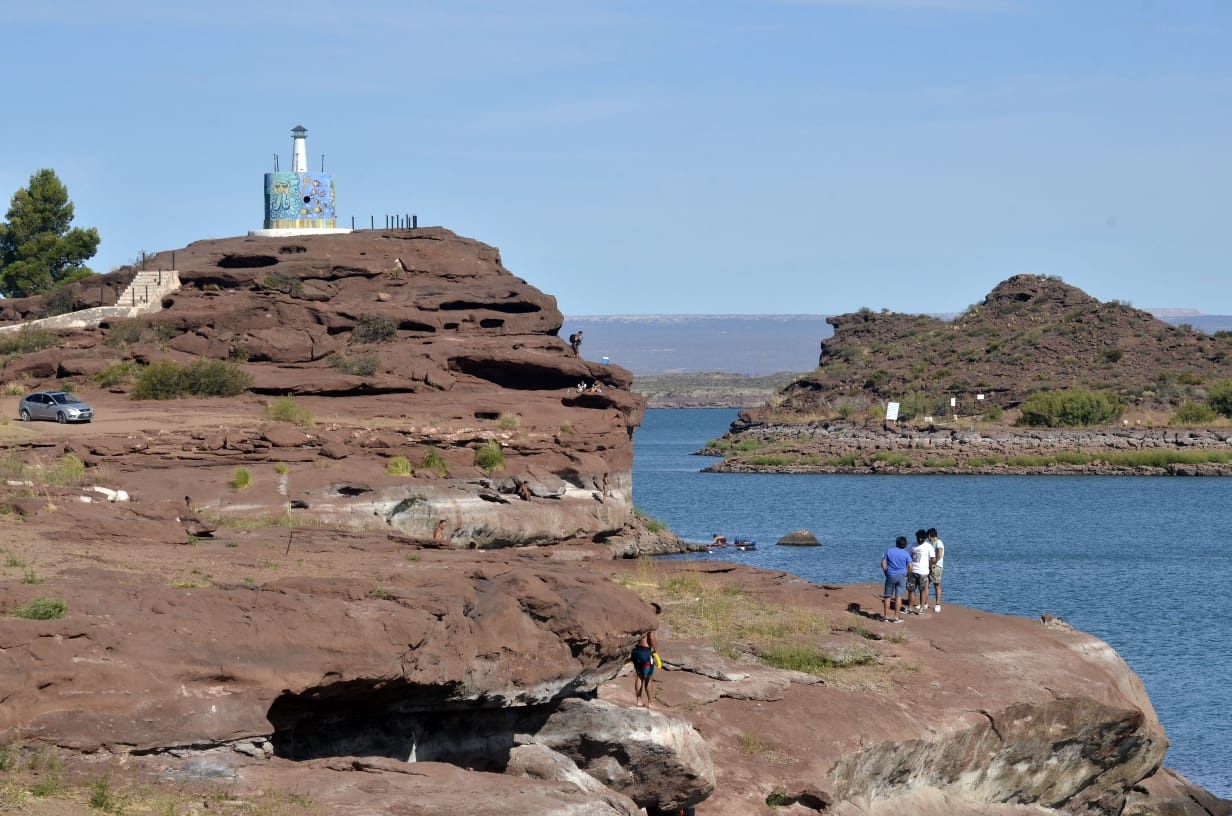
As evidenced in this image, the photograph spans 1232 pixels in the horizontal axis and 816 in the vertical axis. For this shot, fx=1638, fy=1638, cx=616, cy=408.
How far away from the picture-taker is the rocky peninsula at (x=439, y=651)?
13.8 meters

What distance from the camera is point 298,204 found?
185ft

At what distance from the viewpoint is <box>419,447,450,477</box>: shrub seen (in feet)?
125

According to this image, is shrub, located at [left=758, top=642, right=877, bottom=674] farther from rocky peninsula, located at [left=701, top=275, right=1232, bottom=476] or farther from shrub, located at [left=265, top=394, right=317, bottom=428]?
rocky peninsula, located at [left=701, top=275, right=1232, bottom=476]

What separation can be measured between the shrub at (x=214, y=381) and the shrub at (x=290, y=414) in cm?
301

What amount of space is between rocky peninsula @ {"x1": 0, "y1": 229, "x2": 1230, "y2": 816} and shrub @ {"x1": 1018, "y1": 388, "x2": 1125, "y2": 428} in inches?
2933

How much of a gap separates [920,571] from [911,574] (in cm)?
17

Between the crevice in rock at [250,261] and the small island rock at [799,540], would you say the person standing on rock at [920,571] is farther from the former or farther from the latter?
the crevice in rock at [250,261]

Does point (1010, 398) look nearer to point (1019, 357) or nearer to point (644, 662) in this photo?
point (1019, 357)

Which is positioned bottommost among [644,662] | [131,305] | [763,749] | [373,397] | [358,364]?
[763,749]

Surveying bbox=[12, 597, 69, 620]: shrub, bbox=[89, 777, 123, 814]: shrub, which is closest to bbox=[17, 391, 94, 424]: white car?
bbox=[12, 597, 69, 620]: shrub

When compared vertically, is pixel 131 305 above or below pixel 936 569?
above

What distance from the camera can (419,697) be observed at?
1619 cm

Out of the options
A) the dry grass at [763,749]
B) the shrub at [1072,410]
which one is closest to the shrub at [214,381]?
the dry grass at [763,749]

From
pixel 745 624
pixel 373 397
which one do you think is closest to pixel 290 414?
pixel 373 397
